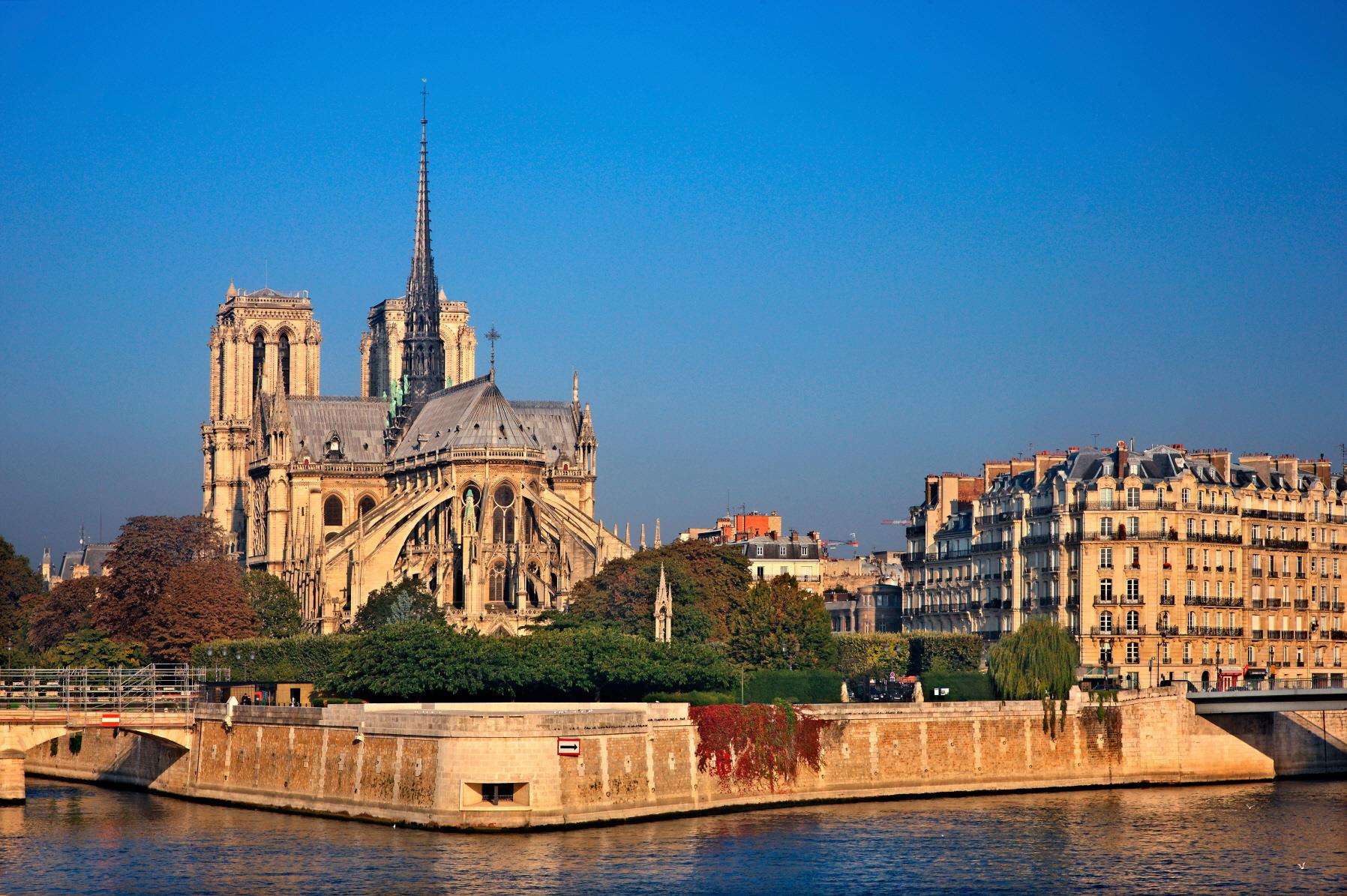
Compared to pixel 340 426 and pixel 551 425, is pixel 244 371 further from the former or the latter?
pixel 551 425

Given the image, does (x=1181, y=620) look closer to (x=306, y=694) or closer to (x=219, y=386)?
(x=306, y=694)

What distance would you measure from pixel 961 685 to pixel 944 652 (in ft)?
43.8

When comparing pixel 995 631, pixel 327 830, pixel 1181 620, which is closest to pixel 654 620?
pixel 995 631

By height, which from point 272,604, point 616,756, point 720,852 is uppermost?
point 272,604

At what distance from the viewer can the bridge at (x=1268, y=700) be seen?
68.4 meters

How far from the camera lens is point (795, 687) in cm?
8212

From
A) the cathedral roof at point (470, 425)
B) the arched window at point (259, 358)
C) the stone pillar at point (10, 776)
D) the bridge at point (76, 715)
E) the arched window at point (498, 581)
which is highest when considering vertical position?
the arched window at point (259, 358)

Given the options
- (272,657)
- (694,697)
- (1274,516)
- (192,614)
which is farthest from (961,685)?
(192,614)

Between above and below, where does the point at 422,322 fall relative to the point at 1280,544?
above

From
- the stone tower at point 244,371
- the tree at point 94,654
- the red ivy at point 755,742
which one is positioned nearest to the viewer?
the red ivy at point 755,742

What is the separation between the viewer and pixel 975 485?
107625 millimetres

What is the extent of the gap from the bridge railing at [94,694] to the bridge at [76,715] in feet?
0.11

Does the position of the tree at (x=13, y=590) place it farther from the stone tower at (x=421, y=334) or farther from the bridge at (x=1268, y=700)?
the bridge at (x=1268, y=700)

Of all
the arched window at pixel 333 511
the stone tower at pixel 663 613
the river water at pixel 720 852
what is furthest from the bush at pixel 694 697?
the arched window at pixel 333 511
